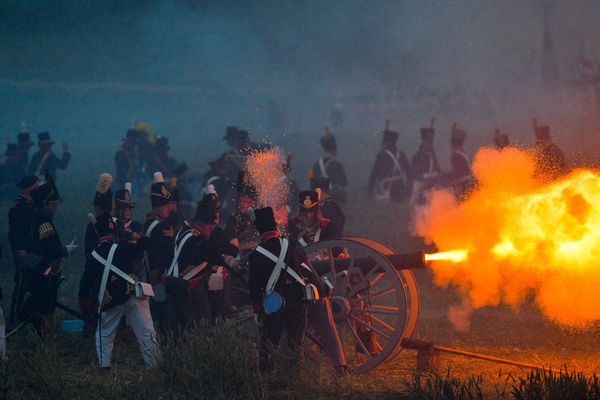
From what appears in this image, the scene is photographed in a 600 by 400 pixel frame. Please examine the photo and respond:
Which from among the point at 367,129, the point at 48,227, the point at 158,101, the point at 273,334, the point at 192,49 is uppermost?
the point at 192,49

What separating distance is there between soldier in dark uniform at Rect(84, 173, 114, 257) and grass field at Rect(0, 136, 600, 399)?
1.18 metres

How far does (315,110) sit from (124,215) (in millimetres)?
40807

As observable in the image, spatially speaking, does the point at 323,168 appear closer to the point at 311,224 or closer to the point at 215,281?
the point at 311,224

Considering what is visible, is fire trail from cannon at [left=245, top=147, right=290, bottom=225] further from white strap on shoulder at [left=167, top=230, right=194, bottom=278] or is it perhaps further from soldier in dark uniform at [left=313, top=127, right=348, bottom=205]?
white strap on shoulder at [left=167, top=230, right=194, bottom=278]

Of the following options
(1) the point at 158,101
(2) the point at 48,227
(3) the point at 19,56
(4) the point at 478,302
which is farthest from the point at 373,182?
(1) the point at 158,101

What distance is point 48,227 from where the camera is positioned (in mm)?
9211

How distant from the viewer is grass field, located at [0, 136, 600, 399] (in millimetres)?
6250

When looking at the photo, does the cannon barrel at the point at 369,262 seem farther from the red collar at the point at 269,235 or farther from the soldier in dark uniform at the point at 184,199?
the soldier in dark uniform at the point at 184,199

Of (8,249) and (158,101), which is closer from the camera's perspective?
(8,249)

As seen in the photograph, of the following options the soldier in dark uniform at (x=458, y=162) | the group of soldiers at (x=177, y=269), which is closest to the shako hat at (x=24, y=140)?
the group of soldiers at (x=177, y=269)

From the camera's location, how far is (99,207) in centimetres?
907

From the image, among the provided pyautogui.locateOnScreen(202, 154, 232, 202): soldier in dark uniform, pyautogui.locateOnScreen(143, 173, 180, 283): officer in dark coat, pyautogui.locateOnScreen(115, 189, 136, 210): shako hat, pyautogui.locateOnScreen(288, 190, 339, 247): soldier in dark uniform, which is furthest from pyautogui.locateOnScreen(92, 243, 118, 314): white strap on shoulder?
pyautogui.locateOnScreen(202, 154, 232, 202): soldier in dark uniform

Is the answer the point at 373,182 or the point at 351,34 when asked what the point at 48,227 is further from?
the point at 351,34

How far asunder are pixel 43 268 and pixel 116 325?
5.12 feet
